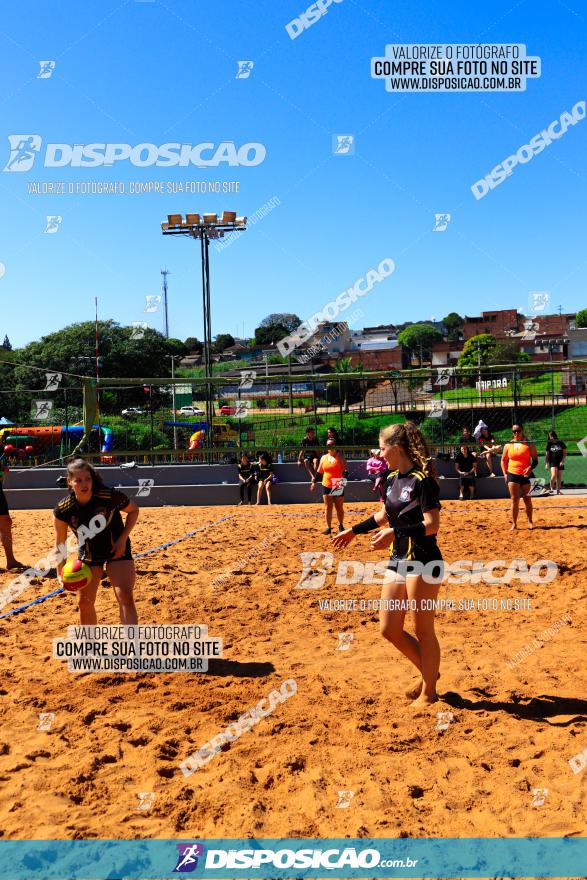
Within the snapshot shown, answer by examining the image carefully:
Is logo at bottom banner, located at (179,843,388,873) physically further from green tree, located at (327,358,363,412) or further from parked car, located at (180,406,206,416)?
parked car, located at (180,406,206,416)

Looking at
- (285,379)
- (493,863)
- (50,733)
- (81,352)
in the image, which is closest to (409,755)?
(493,863)

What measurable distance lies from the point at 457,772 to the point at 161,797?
1543 millimetres

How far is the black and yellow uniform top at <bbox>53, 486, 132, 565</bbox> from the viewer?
18.0 ft

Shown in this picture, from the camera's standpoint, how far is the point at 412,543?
181 inches

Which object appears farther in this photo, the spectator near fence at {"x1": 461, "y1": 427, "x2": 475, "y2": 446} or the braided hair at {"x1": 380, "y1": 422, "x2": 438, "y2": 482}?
the spectator near fence at {"x1": 461, "y1": 427, "x2": 475, "y2": 446}

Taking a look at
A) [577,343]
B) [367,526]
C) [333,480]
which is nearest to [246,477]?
[333,480]

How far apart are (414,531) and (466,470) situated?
12.6 metres

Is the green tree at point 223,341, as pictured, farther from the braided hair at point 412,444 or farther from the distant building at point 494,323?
the braided hair at point 412,444

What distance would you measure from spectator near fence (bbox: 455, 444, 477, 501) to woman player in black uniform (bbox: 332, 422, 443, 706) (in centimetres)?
1234

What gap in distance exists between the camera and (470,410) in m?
16.2

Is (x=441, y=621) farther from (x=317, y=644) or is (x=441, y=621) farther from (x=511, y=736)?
(x=511, y=736)

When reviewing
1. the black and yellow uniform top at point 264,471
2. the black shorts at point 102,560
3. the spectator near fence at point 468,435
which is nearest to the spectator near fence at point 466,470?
the spectator near fence at point 468,435

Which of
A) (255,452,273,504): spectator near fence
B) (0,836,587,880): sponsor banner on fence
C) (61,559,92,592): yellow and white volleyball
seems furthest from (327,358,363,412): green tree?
(0,836,587,880): sponsor banner on fence

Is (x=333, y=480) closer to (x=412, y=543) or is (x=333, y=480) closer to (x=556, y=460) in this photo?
(x=412, y=543)
